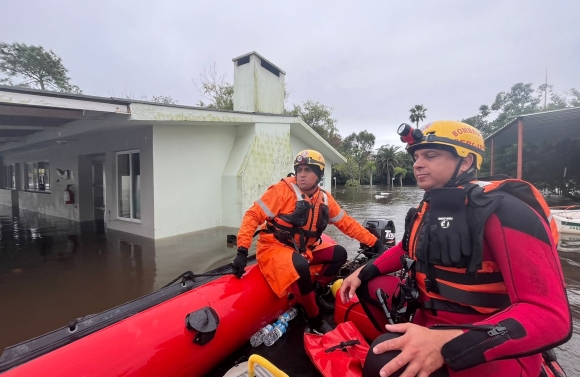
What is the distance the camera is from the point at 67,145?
8.68 metres

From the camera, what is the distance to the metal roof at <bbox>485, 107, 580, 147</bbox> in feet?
29.6

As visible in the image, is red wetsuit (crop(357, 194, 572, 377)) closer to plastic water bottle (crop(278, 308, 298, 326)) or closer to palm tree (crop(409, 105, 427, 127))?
plastic water bottle (crop(278, 308, 298, 326))

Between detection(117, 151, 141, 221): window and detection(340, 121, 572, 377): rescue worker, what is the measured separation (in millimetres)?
6550

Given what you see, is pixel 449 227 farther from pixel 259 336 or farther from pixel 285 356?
pixel 259 336

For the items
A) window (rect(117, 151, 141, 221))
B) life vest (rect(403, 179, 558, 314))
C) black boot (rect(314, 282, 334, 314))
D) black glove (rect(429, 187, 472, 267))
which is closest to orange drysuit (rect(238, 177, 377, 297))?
black boot (rect(314, 282, 334, 314))

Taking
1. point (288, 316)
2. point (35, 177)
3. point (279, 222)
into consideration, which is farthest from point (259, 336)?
point (35, 177)

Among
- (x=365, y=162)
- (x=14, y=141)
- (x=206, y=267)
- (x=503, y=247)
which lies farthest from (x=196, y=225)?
(x=365, y=162)

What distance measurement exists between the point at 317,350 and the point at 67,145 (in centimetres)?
1026

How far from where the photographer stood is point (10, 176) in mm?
12523

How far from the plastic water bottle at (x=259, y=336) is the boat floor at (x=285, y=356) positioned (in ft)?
0.16

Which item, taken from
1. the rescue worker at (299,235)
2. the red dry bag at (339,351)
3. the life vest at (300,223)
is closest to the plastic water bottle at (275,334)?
the rescue worker at (299,235)

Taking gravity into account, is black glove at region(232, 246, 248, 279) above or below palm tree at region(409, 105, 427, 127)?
below

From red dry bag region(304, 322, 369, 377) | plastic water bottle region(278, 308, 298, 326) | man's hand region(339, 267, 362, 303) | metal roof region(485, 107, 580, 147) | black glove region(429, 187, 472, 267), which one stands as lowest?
plastic water bottle region(278, 308, 298, 326)

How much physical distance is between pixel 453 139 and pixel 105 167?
8386 mm
